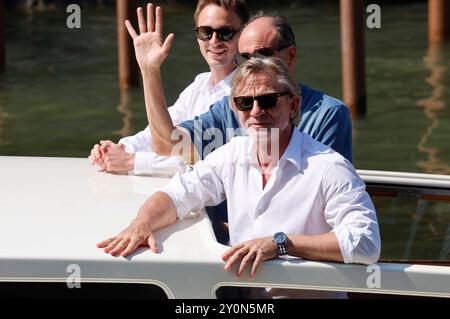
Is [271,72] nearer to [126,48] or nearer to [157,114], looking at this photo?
[157,114]

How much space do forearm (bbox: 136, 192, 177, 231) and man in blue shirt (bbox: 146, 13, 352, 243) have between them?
0.42 m

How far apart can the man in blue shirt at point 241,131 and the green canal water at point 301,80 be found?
1153 millimetres

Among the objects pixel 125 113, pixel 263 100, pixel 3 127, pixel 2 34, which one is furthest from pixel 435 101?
pixel 263 100

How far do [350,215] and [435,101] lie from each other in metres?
10.0

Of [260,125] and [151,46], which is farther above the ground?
[151,46]

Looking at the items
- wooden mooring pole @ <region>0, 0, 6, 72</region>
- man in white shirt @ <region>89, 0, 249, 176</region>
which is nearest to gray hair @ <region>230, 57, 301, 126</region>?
man in white shirt @ <region>89, 0, 249, 176</region>

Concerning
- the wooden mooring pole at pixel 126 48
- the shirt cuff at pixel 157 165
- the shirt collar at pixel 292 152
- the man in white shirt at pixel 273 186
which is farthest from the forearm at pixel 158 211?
the wooden mooring pole at pixel 126 48

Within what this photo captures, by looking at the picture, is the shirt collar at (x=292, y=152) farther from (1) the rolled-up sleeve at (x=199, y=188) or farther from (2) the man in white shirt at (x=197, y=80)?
(2) the man in white shirt at (x=197, y=80)

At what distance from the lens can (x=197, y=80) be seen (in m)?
5.09

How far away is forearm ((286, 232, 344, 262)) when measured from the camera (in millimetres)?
3346

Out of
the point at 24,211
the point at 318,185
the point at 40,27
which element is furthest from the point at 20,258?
the point at 40,27

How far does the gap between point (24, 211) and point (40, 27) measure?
55.7ft

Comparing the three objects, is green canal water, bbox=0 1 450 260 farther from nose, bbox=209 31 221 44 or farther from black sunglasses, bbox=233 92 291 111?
black sunglasses, bbox=233 92 291 111

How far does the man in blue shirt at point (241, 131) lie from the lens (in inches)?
166
